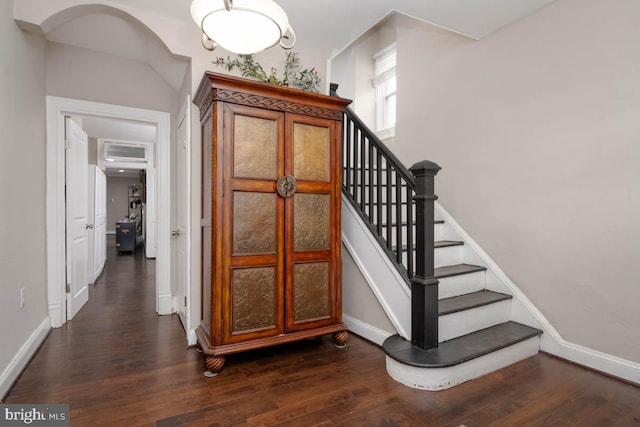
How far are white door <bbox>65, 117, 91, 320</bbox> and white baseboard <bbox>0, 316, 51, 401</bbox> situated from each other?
473mm

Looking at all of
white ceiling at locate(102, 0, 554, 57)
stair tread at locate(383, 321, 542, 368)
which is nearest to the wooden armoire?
stair tread at locate(383, 321, 542, 368)

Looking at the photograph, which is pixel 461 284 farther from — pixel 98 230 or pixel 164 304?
pixel 98 230

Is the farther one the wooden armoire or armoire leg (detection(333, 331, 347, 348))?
armoire leg (detection(333, 331, 347, 348))

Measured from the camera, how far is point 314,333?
242 cm

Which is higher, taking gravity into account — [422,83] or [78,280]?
[422,83]

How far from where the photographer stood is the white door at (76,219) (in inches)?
123

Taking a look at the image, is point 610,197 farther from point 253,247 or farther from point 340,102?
point 253,247

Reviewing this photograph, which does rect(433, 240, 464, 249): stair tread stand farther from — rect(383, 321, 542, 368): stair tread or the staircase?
rect(383, 321, 542, 368): stair tread

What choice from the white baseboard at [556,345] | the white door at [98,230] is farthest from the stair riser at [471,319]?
the white door at [98,230]

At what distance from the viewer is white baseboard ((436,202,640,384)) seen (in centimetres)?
204

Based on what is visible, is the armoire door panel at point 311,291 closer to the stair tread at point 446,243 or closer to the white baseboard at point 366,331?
the white baseboard at point 366,331

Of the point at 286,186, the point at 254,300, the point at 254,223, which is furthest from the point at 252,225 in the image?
the point at 254,300

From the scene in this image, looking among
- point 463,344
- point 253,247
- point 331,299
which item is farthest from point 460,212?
point 253,247

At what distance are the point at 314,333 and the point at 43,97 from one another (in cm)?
309
